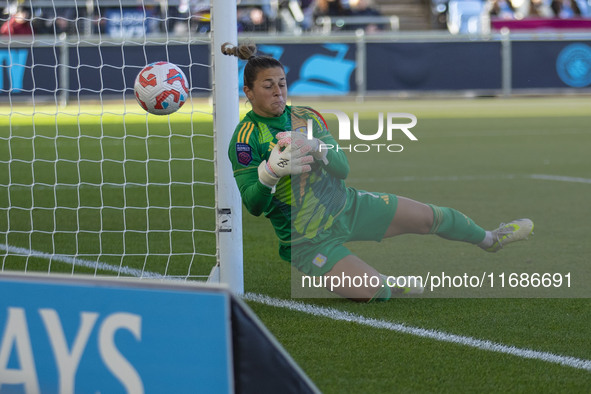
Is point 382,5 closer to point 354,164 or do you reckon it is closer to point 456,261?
point 354,164

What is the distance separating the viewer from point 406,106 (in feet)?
59.5

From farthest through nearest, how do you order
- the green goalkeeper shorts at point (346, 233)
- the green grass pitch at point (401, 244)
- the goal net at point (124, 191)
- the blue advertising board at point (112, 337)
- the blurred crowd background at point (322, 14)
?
the blurred crowd background at point (322, 14) → the goal net at point (124, 191) → the green goalkeeper shorts at point (346, 233) → the green grass pitch at point (401, 244) → the blue advertising board at point (112, 337)

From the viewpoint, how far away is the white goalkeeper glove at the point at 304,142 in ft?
13.6

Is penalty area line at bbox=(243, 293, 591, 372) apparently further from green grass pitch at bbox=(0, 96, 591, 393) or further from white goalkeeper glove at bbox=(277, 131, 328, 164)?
white goalkeeper glove at bbox=(277, 131, 328, 164)

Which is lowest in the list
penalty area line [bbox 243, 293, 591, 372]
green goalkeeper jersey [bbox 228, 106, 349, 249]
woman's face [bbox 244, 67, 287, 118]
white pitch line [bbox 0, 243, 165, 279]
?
penalty area line [bbox 243, 293, 591, 372]

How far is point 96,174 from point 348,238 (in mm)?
5039

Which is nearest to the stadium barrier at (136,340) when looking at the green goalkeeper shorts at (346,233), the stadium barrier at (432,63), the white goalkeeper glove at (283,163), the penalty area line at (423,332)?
the penalty area line at (423,332)

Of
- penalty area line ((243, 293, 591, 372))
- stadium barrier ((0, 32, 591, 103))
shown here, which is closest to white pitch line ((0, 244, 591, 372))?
penalty area line ((243, 293, 591, 372))

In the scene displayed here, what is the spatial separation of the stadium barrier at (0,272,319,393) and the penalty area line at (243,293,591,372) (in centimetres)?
132

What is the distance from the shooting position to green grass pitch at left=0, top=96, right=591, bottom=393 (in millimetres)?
3500

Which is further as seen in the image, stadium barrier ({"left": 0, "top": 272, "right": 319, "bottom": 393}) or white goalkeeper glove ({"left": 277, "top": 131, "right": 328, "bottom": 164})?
white goalkeeper glove ({"left": 277, "top": 131, "right": 328, "bottom": 164})

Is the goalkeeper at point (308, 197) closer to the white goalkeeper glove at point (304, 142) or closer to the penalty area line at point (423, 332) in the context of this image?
the white goalkeeper glove at point (304, 142)

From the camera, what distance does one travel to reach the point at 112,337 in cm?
253

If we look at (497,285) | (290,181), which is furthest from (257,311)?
(497,285)
